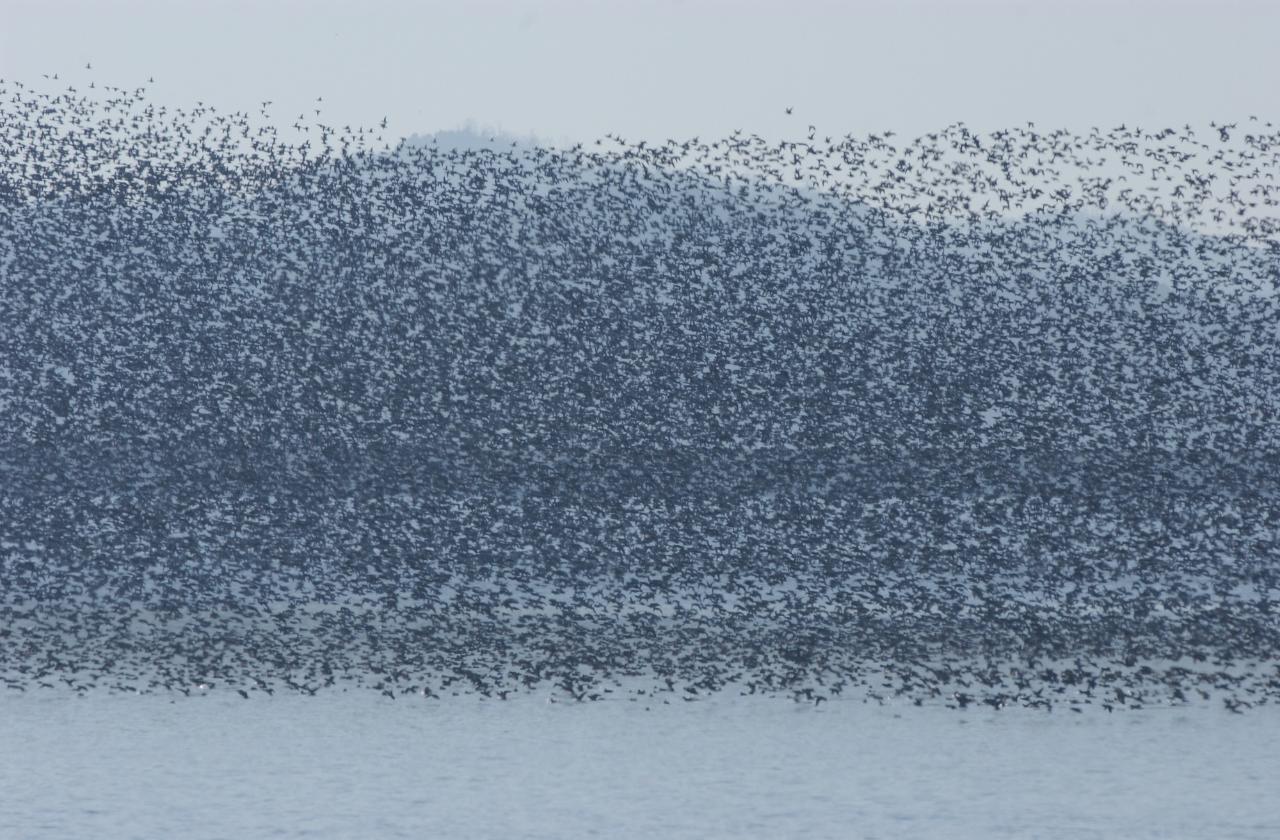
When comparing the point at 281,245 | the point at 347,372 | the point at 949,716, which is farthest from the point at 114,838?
the point at 281,245

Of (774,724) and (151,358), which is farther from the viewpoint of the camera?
(151,358)

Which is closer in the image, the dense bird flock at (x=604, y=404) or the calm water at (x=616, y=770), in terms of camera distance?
the calm water at (x=616, y=770)

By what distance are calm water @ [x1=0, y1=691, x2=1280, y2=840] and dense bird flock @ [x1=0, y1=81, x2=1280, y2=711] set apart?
551cm

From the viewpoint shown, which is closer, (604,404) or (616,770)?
(616,770)

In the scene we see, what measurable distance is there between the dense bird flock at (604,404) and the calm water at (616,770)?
18.1 feet

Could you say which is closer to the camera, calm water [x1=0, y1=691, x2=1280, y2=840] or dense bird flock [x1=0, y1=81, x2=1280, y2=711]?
calm water [x1=0, y1=691, x2=1280, y2=840]

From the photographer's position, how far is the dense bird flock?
26.4 metres

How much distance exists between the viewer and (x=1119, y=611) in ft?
77.0

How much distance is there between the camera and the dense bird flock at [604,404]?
26359mm

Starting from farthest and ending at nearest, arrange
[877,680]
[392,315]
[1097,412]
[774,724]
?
[392,315] → [1097,412] → [877,680] → [774,724]

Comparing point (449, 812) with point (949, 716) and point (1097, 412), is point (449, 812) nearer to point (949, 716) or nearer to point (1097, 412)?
point (949, 716)

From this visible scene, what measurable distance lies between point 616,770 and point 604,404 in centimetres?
2122

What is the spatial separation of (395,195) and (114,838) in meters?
27.5

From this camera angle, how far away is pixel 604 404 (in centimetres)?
3500
